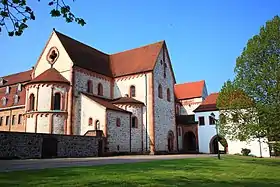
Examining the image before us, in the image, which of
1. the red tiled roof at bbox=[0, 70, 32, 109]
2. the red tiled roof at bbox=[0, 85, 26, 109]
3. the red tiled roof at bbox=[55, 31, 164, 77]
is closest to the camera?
the red tiled roof at bbox=[55, 31, 164, 77]

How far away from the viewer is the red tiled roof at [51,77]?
122 ft

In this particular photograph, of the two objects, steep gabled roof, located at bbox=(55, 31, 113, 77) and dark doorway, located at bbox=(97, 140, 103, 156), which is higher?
steep gabled roof, located at bbox=(55, 31, 113, 77)

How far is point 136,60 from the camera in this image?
46.7 metres

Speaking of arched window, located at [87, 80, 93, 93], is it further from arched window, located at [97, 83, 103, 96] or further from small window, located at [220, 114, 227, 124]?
small window, located at [220, 114, 227, 124]

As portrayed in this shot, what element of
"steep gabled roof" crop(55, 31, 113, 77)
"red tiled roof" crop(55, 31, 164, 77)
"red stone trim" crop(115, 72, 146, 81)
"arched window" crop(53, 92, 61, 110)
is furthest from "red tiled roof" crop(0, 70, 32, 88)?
"red stone trim" crop(115, 72, 146, 81)

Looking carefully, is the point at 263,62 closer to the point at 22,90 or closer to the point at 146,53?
the point at 146,53

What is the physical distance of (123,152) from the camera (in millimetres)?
37312

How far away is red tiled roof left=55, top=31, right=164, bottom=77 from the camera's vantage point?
136 feet

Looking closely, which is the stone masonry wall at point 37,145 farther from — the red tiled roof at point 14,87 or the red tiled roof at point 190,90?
the red tiled roof at point 190,90

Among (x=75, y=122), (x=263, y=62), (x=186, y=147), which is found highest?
(x=263, y=62)

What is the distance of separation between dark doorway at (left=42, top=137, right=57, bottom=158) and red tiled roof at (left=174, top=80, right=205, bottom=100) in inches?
1752

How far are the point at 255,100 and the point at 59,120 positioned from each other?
24717 mm

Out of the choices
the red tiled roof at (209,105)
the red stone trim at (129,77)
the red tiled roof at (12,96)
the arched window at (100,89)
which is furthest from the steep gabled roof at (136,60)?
the red tiled roof at (12,96)

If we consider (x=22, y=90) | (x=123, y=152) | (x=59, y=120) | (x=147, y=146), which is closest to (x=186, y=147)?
(x=147, y=146)
